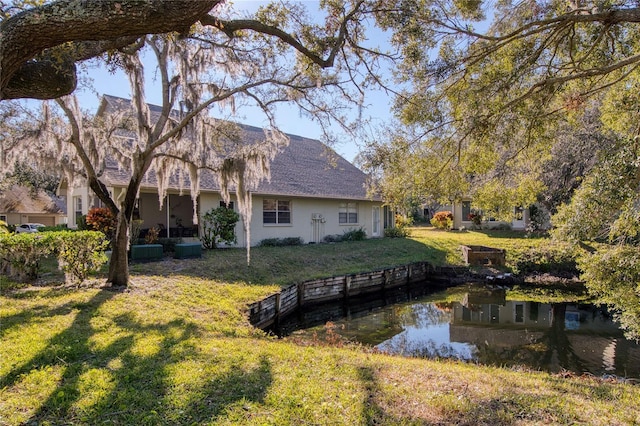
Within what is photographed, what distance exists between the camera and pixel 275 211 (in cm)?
1831

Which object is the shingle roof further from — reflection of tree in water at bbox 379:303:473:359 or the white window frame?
reflection of tree in water at bbox 379:303:473:359

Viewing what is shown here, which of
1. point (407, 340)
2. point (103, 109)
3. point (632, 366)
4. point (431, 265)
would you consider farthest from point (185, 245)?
point (632, 366)

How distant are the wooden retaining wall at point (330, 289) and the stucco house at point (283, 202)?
11.0 feet

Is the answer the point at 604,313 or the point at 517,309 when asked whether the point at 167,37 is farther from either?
the point at 604,313

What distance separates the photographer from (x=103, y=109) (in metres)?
15.4

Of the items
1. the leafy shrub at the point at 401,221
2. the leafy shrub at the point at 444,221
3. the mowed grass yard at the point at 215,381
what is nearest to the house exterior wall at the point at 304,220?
the leafy shrub at the point at 401,221

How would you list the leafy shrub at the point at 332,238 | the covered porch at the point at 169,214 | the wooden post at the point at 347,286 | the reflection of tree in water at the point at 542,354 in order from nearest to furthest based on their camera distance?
the reflection of tree in water at the point at 542,354 → the wooden post at the point at 347,286 → the covered porch at the point at 169,214 → the leafy shrub at the point at 332,238

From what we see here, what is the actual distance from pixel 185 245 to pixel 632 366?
12673 millimetres

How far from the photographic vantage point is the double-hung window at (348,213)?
2173cm

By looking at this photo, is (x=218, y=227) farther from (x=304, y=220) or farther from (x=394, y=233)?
(x=394, y=233)

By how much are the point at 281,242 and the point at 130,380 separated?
45.5 feet

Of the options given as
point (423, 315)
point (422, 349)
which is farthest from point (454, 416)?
point (423, 315)

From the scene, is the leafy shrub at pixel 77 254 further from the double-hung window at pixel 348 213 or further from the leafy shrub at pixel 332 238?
the double-hung window at pixel 348 213

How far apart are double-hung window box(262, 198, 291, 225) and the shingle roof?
69 centimetres
